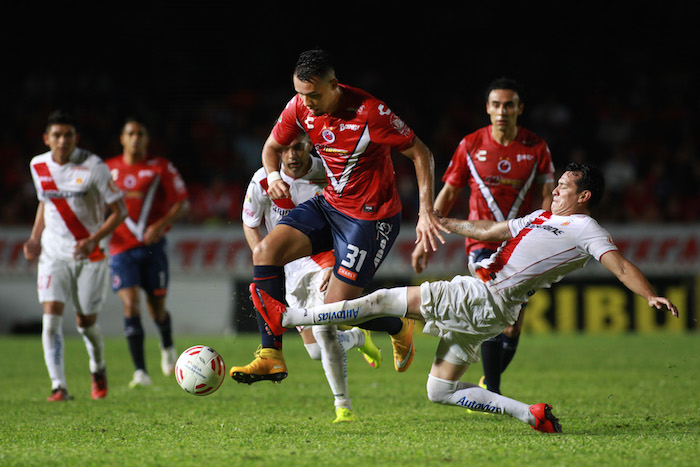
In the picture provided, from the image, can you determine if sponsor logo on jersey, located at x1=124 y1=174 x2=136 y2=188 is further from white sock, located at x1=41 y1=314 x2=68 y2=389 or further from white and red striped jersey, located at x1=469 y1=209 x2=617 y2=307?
white and red striped jersey, located at x1=469 y1=209 x2=617 y2=307

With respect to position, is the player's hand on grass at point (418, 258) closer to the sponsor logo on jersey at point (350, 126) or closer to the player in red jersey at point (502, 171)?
the player in red jersey at point (502, 171)

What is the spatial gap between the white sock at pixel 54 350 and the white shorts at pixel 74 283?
0.70 ft

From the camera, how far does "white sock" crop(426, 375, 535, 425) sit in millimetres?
5434

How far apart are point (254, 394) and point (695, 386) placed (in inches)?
172

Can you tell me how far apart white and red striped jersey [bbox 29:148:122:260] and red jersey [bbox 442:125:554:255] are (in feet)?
11.3

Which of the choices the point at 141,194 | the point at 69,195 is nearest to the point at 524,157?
the point at 69,195

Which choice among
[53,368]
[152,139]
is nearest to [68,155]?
[53,368]

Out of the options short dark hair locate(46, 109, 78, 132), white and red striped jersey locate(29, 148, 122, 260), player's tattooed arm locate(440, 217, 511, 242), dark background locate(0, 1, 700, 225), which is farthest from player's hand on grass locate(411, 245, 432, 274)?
dark background locate(0, 1, 700, 225)

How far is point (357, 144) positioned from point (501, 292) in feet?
4.78

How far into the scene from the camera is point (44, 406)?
23.6ft

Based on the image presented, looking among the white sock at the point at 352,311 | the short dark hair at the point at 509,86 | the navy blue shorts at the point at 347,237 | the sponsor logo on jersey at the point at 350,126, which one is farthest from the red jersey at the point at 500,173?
the white sock at the point at 352,311

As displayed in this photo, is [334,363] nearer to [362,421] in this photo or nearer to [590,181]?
[362,421]

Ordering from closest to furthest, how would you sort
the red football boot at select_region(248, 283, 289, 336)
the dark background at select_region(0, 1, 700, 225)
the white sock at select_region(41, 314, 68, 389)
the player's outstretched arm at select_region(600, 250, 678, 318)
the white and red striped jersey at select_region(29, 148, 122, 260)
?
the player's outstretched arm at select_region(600, 250, 678, 318)
the red football boot at select_region(248, 283, 289, 336)
the white sock at select_region(41, 314, 68, 389)
the white and red striped jersey at select_region(29, 148, 122, 260)
the dark background at select_region(0, 1, 700, 225)

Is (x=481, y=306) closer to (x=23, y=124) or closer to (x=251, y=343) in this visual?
(x=251, y=343)
